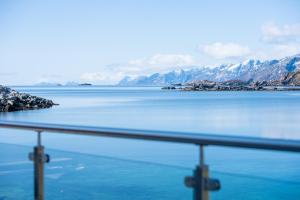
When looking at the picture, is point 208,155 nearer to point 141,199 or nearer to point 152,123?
point 141,199

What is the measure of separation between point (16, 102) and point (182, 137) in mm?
44881

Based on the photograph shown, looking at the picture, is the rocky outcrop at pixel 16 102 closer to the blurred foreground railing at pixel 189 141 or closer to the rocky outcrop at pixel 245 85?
the blurred foreground railing at pixel 189 141

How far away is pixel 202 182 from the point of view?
7.59 ft

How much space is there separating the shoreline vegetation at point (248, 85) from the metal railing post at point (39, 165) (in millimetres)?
122031

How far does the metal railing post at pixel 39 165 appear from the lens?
297 cm

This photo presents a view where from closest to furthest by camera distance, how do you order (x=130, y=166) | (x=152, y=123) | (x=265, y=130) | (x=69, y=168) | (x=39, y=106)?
(x=130, y=166), (x=69, y=168), (x=265, y=130), (x=152, y=123), (x=39, y=106)

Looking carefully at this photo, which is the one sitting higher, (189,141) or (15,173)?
(189,141)

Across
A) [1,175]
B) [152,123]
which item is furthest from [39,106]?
[1,175]

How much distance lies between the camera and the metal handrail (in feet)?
6.41

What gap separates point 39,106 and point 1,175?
4682cm

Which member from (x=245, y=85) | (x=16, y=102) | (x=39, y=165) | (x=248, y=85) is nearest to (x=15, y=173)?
(x=39, y=165)

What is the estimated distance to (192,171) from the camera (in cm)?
235

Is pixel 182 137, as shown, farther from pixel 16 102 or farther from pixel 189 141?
pixel 16 102

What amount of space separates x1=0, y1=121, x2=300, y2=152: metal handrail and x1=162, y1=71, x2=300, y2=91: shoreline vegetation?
12228 cm
